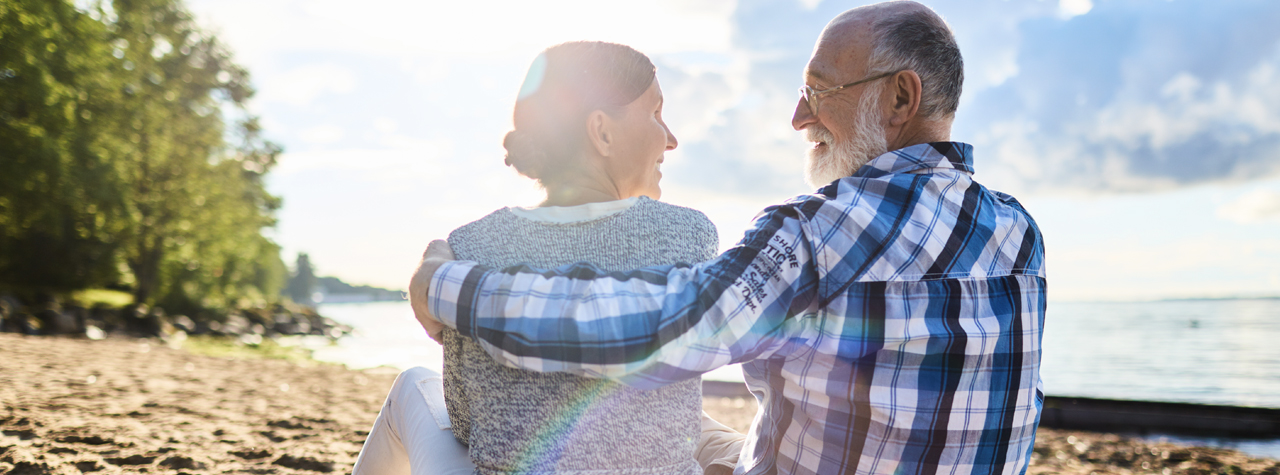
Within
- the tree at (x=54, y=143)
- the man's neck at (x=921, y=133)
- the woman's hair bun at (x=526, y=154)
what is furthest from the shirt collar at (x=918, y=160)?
the tree at (x=54, y=143)

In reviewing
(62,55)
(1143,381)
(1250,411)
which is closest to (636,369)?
(1250,411)

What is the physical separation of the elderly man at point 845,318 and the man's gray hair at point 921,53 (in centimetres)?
17

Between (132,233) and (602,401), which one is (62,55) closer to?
(132,233)

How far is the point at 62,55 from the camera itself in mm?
14789

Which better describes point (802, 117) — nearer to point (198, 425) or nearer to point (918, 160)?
point (918, 160)

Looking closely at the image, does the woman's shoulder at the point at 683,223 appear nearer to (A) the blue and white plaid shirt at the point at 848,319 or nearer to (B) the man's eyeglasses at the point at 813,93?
(A) the blue and white plaid shirt at the point at 848,319

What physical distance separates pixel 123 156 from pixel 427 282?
20924 mm

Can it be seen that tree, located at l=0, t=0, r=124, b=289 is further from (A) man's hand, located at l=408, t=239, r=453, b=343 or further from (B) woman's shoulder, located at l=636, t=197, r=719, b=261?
(B) woman's shoulder, located at l=636, t=197, r=719, b=261

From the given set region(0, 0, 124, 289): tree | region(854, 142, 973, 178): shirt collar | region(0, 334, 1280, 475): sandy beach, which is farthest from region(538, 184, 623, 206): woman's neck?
region(0, 0, 124, 289): tree

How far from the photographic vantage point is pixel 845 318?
120cm

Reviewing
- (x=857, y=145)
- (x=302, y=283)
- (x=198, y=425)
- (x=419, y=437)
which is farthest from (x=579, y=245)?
(x=302, y=283)

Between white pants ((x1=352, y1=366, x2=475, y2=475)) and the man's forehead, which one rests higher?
the man's forehead

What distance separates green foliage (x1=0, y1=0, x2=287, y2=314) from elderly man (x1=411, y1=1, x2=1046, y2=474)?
18.2 m

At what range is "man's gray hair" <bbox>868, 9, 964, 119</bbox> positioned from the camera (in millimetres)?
1562
